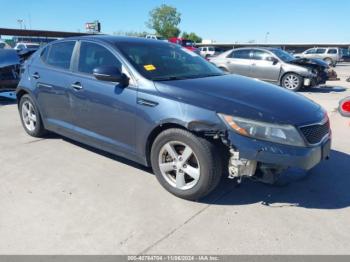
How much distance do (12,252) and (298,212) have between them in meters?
2.53

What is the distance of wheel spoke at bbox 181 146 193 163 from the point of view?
11.0ft

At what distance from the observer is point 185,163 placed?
11.3ft

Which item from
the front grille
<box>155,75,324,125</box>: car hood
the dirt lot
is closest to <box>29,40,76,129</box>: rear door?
the dirt lot

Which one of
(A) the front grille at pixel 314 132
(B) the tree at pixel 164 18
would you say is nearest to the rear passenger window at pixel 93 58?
(A) the front grille at pixel 314 132

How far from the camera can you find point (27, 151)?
4.97 m

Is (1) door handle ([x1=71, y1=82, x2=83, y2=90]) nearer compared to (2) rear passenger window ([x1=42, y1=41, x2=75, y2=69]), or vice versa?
(1) door handle ([x1=71, y1=82, x2=83, y2=90])

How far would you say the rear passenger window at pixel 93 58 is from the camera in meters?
4.11

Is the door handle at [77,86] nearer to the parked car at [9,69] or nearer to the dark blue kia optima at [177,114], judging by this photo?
the dark blue kia optima at [177,114]

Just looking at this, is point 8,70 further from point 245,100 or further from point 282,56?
point 282,56

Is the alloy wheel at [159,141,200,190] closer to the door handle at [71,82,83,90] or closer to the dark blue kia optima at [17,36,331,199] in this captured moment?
the dark blue kia optima at [17,36,331,199]

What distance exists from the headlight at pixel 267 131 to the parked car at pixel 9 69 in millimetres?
7100

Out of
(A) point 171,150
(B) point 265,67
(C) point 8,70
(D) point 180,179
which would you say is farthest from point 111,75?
(B) point 265,67

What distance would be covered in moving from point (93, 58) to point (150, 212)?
2.13 metres

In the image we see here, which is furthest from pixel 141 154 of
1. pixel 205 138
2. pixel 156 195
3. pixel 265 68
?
pixel 265 68
